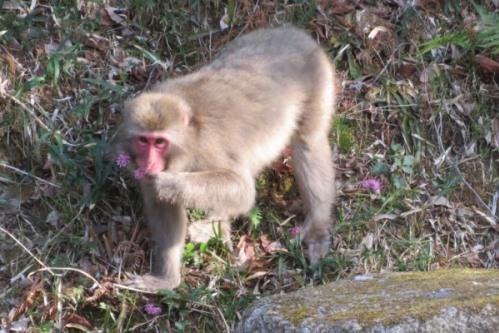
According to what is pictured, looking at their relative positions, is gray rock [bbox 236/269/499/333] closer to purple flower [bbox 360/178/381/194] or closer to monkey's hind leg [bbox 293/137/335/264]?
monkey's hind leg [bbox 293/137/335/264]

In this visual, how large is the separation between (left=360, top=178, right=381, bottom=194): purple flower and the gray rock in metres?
2.14

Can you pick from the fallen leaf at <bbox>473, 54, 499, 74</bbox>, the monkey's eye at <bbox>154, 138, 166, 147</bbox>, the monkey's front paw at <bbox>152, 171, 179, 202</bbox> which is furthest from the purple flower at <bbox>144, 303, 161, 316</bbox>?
the fallen leaf at <bbox>473, 54, 499, 74</bbox>

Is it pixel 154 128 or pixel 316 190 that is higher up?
pixel 154 128

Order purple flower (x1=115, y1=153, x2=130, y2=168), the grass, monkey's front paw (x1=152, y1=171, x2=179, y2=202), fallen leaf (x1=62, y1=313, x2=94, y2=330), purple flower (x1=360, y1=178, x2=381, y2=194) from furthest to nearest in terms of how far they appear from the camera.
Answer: purple flower (x1=360, y1=178, x2=381, y2=194) < the grass < fallen leaf (x1=62, y1=313, x2=94, y2=330) < purple flower (x1=115, y1=153, x2=130, y2=168) < monkey's front paw (x1=152, y1=171, x2=179, y2=202)

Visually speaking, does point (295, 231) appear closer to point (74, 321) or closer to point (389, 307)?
point (74, 321)

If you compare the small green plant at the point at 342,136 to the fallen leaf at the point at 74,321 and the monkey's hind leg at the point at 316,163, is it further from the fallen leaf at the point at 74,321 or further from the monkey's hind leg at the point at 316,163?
the fallen leaf at the point at 74,321

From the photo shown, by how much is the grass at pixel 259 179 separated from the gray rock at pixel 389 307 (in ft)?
5.36

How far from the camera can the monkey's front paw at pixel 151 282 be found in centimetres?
573

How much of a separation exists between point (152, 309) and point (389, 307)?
2.11 meters

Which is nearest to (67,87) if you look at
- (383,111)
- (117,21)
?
(117,21)

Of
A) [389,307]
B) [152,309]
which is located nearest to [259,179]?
[152,309]

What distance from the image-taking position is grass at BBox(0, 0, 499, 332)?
5.73m

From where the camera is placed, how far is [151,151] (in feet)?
17.4

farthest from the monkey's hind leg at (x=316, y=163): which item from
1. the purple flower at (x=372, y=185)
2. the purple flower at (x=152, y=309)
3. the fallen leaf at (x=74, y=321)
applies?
the fallen leaf at (x=74, y=321)
